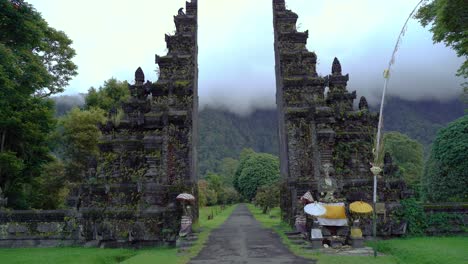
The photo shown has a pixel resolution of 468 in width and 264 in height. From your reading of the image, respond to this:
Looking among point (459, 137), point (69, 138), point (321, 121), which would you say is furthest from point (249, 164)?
point (321, 121)

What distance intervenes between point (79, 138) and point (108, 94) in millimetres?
9667

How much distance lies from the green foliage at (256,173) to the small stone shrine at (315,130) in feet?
168

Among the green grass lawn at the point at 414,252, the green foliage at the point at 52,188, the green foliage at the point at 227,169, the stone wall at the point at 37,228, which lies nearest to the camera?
the green grass lawn at the point at 414,252

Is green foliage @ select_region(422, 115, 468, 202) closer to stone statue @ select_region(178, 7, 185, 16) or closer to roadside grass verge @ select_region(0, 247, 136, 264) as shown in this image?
stone statue @ select_region(178, 7, 185, 16)

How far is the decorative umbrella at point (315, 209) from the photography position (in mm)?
14703

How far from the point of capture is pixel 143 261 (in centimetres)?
1319

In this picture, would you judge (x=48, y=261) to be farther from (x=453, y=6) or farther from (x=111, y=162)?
(x=453, y=6)

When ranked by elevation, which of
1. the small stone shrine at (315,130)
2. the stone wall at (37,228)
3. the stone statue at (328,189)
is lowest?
the stone wall at (37,228)

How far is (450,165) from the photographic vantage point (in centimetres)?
2917

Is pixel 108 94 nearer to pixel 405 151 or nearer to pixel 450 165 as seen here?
pixel 450 165

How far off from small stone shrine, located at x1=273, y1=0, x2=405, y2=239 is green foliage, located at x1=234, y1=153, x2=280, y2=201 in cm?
5127

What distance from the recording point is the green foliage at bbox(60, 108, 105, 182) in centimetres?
3709

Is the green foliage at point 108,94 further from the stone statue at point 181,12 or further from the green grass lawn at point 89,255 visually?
the green grass lawn at point 89,255

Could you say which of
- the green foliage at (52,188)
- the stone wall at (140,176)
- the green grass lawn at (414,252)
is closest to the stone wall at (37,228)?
the stone wall at (140,176)
